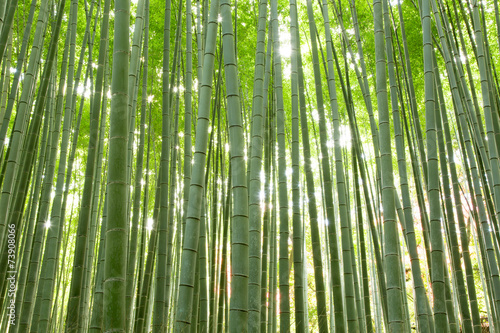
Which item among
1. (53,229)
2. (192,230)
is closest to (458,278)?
(192,230)

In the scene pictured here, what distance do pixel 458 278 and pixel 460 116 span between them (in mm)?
1194

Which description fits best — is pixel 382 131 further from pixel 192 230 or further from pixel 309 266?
pixel 309 266

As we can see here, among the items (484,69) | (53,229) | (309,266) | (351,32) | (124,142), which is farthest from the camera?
(309,266)

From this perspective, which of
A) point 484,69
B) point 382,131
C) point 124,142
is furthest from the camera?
point 484,69

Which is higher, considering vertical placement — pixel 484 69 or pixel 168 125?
pixel 484 69

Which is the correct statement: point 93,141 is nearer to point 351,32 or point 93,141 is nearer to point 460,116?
point 460,116

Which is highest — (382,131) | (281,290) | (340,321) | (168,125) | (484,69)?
(484,69)

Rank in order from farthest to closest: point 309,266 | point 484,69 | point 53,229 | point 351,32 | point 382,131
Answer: point 309,266, point 351,32, point 484,69, point 53,229, point 382,131

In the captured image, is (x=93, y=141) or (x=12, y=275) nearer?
(x=93, y=141)

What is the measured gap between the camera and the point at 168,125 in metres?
2.75

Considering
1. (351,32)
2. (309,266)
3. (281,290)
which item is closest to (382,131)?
(281,290)

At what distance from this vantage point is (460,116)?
316 cm

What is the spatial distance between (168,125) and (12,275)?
65.4 inches

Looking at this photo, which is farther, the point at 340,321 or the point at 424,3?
the point at 340,321
